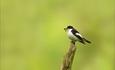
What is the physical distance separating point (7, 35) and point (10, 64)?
310 centimetres

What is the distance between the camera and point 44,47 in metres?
24.9

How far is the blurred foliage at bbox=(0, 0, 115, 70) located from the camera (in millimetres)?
23625

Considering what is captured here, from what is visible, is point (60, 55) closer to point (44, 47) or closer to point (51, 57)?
point (51, 57)

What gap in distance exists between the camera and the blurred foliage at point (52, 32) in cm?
2362

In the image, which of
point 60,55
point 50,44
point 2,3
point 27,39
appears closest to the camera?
point 60,55

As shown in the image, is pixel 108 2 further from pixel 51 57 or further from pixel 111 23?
pixel 51 57

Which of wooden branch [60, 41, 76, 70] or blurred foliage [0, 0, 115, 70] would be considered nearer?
wooden branch [60, 41, 76, 70]

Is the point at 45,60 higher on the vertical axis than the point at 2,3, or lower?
lower

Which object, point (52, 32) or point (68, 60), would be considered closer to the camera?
point (68, 60)

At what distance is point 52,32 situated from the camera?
83.0ft

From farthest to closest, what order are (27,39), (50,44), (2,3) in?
(2,3)
(27,39)
(50,44)

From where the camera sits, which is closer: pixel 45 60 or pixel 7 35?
pixel 45 60

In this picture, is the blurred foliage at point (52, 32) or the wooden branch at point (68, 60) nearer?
the wooden branch at point (68, 60)

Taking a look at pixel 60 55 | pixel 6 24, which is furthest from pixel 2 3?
pixel 60 55
